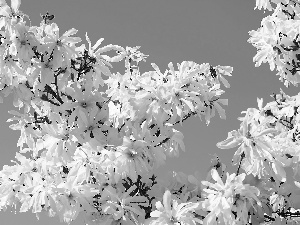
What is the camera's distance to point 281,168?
6.17 m

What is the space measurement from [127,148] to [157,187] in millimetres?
877

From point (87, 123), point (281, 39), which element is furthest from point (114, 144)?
point (281, 39)

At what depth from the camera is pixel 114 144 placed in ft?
20.9

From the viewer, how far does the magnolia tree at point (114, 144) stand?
588 centimetres

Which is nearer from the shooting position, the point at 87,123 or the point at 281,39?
the point at 87,123

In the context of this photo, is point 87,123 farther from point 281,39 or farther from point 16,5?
point 281,39

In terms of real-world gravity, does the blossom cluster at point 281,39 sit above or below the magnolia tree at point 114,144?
above

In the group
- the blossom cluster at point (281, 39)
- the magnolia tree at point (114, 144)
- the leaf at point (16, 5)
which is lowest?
the magnolia tree at point (114, 144)

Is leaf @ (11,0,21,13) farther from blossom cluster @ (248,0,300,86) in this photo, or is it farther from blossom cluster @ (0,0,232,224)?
blossom cluster @ (248,0,300,86)

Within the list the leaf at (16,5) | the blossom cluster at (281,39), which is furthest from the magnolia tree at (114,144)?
the blossom cluster at (281,39)

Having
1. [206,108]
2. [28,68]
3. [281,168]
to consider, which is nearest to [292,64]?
[206,108]

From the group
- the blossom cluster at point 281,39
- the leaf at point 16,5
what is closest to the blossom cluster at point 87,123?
the leaf at point 16,5

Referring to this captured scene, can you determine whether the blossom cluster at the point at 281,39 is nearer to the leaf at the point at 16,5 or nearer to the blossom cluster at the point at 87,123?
the blossom cluster at the point at 87,123

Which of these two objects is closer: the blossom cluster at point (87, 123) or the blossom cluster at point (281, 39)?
the blossom cluster at point (87, 123)
